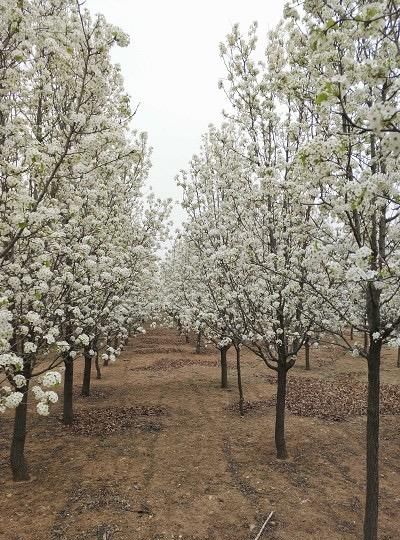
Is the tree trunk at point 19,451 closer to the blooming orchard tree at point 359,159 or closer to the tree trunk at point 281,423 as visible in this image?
the tree trunk at point 281,423

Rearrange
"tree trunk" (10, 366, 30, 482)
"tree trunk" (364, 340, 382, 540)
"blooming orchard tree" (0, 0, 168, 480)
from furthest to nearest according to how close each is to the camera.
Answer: "tree trunk" (10, 366, 30, 482)
"tree trunk" (364, 340, 382, 540)
"blooming orchard tree" (0, 0, 168, 480)

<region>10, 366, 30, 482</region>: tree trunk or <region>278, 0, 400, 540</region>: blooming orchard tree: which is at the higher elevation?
<region>278, 0, 400, 540</region>: blooming orchard tree

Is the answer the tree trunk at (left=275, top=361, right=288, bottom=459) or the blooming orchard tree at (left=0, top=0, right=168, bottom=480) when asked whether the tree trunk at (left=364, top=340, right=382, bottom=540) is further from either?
the blooming orchard tree at (left=0, top=0, right=168, bottom=480)

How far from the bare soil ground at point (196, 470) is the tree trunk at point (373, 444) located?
0.94 metres

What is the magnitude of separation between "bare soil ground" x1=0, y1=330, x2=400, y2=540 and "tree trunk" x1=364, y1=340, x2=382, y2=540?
37.0 inches

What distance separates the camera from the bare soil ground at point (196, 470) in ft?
30.3

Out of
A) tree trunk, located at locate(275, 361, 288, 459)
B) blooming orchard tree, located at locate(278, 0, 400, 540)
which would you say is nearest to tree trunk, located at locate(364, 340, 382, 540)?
blooming orchard tree, located at locate(278, 0, 400, 540)

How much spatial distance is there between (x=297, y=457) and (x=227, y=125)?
12.1 metres

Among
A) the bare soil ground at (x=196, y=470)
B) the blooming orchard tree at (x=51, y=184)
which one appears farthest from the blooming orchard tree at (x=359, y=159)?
the blooming orchard tree at (x=51, y=184)

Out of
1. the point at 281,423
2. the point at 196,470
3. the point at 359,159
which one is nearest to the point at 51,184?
the point at 359,159

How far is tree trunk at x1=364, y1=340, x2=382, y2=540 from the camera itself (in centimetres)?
825

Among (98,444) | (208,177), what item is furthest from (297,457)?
(208,177)

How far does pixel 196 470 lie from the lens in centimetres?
1212

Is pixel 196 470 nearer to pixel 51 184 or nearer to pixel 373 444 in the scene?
pixel 373 444
